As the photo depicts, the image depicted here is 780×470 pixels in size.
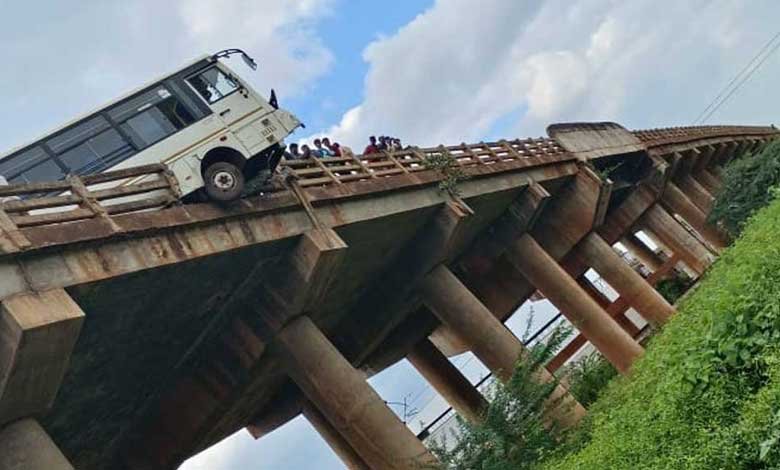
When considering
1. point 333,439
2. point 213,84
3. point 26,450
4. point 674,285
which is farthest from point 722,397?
point 674,285

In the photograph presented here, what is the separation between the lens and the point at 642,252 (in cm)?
3906

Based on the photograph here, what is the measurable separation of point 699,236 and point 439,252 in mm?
19676

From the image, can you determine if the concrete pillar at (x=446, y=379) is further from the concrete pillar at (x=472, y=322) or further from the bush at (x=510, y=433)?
the bush at (x=510, y=433)

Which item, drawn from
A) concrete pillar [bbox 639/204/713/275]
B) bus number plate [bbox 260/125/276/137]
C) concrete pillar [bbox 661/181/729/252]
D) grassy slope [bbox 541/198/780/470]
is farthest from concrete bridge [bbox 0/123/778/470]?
concrete pillar [bbox 661/181/729/252]

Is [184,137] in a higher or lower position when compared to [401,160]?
higher

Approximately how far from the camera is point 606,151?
2611 cm

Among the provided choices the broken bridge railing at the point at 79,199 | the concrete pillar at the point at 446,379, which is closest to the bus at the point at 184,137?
the broken bridge railing at the point at 79,199

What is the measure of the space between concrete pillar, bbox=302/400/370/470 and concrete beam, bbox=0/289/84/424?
41.7 ft

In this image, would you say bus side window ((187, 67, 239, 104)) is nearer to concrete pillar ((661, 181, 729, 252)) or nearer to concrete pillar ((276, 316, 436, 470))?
Result: concrete pillar ((276, 316, 436, 470))

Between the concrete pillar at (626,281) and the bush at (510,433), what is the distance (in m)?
9.75

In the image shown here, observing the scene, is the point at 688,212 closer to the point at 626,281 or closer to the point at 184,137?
the point at 626,281

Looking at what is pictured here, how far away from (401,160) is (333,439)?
900 centimetres

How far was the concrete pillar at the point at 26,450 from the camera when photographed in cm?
953

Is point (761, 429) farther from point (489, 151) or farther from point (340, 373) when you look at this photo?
point (489, 151)
